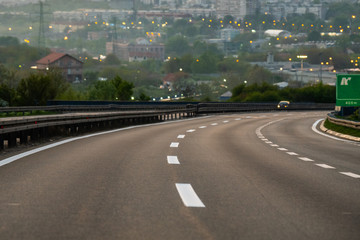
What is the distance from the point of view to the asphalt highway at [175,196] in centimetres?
782

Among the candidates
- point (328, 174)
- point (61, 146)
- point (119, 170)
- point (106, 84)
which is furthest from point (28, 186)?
point (106, 84)

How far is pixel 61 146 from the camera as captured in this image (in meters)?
19.5

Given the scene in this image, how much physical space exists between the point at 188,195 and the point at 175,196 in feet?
0.67

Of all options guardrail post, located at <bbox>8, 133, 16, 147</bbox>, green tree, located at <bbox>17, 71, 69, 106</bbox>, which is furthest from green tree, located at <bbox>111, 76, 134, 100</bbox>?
guardrail post, located at <bbox>8, 133, 16, 147</bbox>

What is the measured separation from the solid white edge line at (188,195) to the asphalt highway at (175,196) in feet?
0.05

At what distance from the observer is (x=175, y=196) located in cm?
1016

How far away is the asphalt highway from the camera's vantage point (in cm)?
782

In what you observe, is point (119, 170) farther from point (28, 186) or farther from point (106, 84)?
point (106, 84)

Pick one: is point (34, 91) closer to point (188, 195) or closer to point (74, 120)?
point (74, 120)

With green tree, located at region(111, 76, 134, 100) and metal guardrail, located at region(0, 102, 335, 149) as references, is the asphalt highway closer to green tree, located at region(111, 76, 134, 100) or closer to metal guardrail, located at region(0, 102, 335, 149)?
metal guardrail, located at region(0, 102, 335, 149)

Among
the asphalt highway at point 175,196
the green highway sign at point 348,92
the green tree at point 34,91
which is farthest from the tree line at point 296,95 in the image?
the asphalt highway at point 175,196

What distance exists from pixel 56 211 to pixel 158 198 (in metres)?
1.63

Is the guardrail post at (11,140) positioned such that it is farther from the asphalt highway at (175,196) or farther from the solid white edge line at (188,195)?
the solid white edge line at (188,195)

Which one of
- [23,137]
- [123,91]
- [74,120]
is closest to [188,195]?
[23,137]
